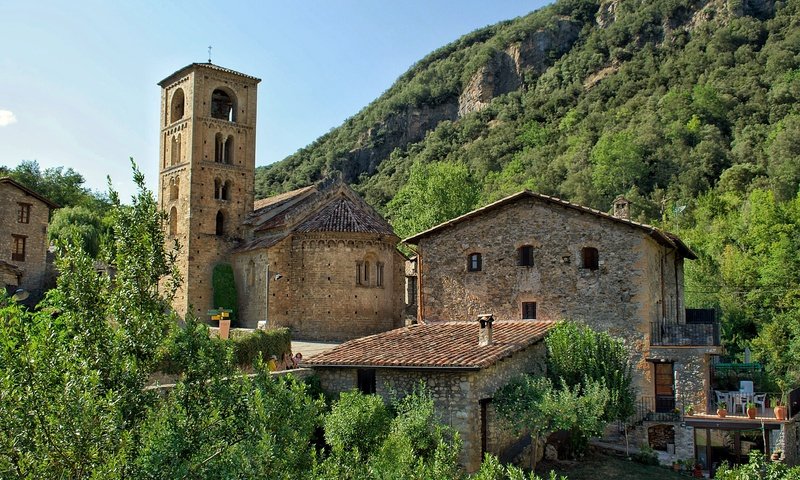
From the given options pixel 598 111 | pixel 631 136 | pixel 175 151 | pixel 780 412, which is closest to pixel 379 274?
pixel 175 151

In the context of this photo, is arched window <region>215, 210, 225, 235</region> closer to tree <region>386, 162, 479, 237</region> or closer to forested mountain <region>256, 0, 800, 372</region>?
tree <region>386, 162, 479, 237</region>

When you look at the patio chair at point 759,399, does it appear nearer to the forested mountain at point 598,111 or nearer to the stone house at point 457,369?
the stone house at point 457,369

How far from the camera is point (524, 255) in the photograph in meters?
25.6

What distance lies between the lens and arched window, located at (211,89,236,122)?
43.1 metres

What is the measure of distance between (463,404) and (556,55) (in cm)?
12201

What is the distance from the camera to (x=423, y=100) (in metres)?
135

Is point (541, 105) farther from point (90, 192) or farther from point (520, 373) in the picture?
point (520, 373)

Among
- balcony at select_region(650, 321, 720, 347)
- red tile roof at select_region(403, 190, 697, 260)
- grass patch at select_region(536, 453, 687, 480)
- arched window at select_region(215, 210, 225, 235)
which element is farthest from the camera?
arched window at select_region(215, 210, 225, 235)

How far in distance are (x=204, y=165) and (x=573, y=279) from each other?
79.2 feet

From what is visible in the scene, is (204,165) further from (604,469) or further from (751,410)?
(751,410)

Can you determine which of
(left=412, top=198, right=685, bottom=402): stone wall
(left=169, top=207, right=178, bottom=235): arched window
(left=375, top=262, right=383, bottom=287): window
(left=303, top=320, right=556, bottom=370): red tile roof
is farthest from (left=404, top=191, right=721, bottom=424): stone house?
(left=169, top=207, right=178, bottom=235): arched window

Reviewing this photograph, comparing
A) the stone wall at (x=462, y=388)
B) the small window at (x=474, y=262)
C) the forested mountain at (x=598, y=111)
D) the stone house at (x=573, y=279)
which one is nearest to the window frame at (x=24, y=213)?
the stone house at (x=573, y=279)

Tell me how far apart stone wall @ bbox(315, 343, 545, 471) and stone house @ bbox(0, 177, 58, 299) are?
24636 mm

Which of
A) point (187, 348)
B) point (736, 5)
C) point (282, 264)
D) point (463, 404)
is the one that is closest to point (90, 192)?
point (282, 264)
